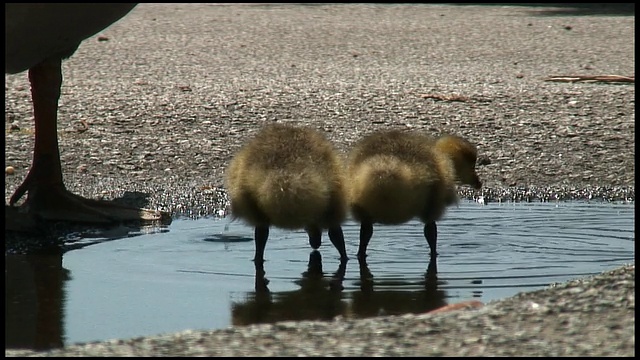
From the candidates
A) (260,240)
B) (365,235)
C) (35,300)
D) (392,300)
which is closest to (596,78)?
(365,235)

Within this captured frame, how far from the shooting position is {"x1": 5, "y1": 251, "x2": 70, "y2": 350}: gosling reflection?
3.65 m

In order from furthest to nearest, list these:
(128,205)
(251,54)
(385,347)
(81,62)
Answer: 1. (251,54)
2. (81,62)
3. (128,205)
4. (385,347)

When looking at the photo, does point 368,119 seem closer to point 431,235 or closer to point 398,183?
point 431,235

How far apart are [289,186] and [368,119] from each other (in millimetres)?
3542

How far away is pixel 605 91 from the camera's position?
884cm

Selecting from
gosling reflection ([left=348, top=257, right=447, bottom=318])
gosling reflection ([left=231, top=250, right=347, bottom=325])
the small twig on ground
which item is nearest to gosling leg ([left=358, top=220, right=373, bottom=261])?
gosling reflection ([left=231, top=250, right=347, bottom=325])

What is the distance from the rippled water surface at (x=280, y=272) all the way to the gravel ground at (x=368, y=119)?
0.57m

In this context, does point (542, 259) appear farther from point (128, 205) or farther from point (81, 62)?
point (81, 62)

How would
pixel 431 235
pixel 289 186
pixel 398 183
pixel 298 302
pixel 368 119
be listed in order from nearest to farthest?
pixel 298 302 < pixel 289 186 < pixel 398 183 < pixel 431 235 < pixel 368 119

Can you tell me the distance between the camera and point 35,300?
418cm

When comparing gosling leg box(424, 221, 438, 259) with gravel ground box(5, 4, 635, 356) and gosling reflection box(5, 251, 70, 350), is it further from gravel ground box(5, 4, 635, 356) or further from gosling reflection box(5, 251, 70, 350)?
gosling reflection box(5, 251, 70, 350)

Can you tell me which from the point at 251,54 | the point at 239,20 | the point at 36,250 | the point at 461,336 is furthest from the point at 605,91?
the point at 239,20

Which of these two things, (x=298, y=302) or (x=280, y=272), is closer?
(x=298, y=302)

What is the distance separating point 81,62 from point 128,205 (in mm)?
5074
